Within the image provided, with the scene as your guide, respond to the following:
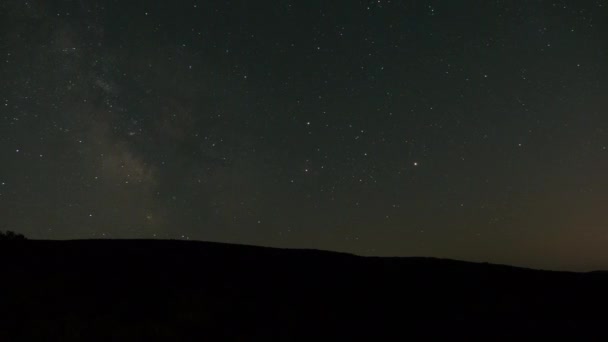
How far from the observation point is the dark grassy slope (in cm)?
1172

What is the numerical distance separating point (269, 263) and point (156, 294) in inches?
187

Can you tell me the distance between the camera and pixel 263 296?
1373 centimetres

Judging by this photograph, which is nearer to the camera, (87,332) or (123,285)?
(87,332)

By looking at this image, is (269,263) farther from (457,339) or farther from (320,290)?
(457,339)

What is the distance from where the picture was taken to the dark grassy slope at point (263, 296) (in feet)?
38.4

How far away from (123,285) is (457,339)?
8.71m

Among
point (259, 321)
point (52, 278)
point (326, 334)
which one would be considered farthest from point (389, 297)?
point (52, 278)

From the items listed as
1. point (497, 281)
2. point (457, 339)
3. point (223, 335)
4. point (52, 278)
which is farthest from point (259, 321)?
point (497, 281)

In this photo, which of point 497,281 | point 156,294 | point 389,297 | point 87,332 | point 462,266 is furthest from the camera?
point 462,266

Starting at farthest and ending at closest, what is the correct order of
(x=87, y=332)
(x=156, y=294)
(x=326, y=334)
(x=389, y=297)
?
1. (x=389, y=297)
2. (x=156, y=294)
3. (x=326, y=334)
4. (x=87, y=332)

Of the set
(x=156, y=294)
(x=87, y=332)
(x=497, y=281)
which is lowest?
(x=87, y=332)

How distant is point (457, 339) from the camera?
1213cm

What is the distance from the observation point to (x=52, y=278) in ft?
44.7

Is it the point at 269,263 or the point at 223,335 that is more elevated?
the point at 269,263
